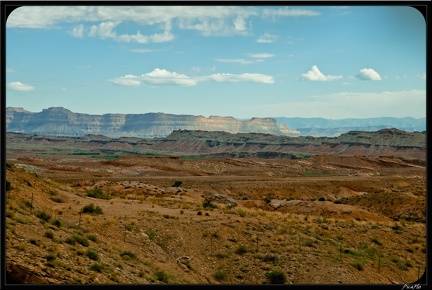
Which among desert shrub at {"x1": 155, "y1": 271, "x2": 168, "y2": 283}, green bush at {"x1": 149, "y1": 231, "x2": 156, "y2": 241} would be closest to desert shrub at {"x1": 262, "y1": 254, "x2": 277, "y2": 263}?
green bush at {"x1": 149, "y1": 231, "x2": 156, "y2": 241}

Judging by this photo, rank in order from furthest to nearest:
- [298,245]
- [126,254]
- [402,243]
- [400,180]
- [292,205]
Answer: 1. [400,180]
2. [292,205]
3. [402,243]
4. [298,245]
5. [126,254]

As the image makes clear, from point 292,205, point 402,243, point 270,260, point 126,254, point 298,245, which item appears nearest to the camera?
point 126,254

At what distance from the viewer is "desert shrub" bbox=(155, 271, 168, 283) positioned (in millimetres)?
11139

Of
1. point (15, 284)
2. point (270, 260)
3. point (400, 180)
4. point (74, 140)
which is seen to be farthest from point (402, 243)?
point (74, 140)

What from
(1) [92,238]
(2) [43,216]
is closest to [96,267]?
(1) [92,238]

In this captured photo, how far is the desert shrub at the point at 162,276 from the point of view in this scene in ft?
36.5

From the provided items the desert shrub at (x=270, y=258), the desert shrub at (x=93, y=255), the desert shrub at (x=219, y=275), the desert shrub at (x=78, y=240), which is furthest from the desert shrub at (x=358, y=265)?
the desert shrub at (x=78, y=240)

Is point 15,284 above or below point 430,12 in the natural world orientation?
below

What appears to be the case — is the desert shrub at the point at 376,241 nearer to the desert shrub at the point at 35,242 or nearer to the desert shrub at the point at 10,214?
the desert shrub at the point at 35,242

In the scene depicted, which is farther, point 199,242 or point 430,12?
point 199,242

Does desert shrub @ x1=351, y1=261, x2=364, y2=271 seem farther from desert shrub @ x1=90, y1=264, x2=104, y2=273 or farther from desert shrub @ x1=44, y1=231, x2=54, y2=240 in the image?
desert shrub @ x1=44, y1=231, x2=54, y2=240
